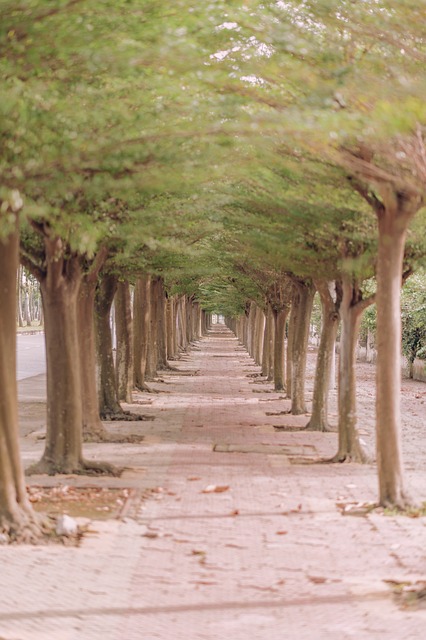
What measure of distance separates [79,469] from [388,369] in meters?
5.01

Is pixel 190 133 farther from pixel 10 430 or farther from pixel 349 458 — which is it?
pixel 349 458

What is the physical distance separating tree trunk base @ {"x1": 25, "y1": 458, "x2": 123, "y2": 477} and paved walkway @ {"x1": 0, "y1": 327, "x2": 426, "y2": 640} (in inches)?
10.6

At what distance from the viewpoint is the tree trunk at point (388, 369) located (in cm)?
1259

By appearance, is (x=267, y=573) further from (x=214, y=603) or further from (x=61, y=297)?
(x=61, y=297)

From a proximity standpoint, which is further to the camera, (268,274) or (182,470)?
(268,274)

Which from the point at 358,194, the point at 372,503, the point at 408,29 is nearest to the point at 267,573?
the point at 372,503

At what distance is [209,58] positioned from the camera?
11258 millimetres

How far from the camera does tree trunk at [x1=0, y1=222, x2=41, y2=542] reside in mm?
11008

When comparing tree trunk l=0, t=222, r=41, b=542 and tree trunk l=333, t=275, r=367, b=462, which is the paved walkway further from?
tree trunk l=0, t=222, r=41, b=542

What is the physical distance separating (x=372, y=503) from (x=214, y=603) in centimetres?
495

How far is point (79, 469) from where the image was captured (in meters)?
15.4

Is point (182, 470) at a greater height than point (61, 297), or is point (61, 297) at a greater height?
point (61, 297)

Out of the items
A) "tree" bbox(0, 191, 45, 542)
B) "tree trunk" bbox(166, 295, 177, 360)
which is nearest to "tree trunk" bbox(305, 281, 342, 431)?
"tree" bbox(0, 191, 45, 542)

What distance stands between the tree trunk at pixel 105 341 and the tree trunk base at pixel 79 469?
22.5ft
